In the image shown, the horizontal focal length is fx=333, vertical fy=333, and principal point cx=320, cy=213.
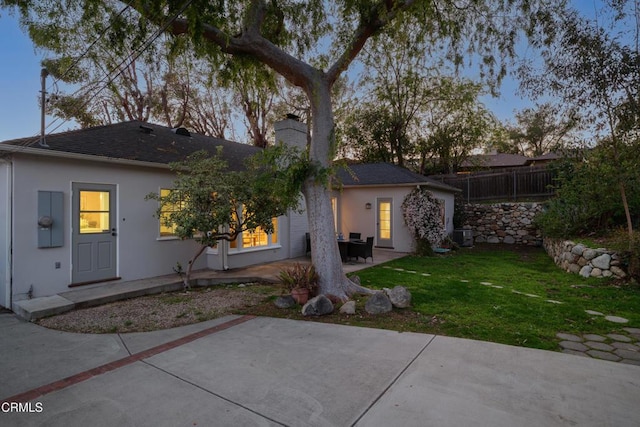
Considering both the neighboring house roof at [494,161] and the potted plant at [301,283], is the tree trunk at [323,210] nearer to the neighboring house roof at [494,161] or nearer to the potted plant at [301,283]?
the potted plant at [301,283]

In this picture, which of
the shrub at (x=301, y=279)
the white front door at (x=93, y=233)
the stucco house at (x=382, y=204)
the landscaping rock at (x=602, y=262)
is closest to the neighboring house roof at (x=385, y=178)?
the stucco house at (x=382, y=204)

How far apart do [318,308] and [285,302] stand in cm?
76

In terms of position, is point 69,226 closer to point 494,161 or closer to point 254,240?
point 254,240

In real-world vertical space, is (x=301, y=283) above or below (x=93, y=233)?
below

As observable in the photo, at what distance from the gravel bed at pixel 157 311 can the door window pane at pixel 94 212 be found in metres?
1.75

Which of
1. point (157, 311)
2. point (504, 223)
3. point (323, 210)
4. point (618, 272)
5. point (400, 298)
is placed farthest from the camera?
point (504, 223)

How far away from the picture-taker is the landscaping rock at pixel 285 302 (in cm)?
572

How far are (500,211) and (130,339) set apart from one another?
47.8 ft

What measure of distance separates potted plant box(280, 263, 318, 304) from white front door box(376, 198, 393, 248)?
24.0 ft

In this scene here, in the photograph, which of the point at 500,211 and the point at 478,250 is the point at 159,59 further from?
the point at 500,211

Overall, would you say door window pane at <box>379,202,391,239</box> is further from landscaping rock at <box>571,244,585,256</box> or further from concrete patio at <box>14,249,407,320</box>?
landscaping rock at <box>571,244,585,256</box>

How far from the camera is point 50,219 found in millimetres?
6023

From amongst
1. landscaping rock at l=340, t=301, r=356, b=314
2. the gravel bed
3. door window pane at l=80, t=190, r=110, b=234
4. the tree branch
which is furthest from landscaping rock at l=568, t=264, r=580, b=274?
door window pane at l=80, t=190, r=110, b=234

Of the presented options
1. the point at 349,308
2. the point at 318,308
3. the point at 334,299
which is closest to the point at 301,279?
the point at 334,299
